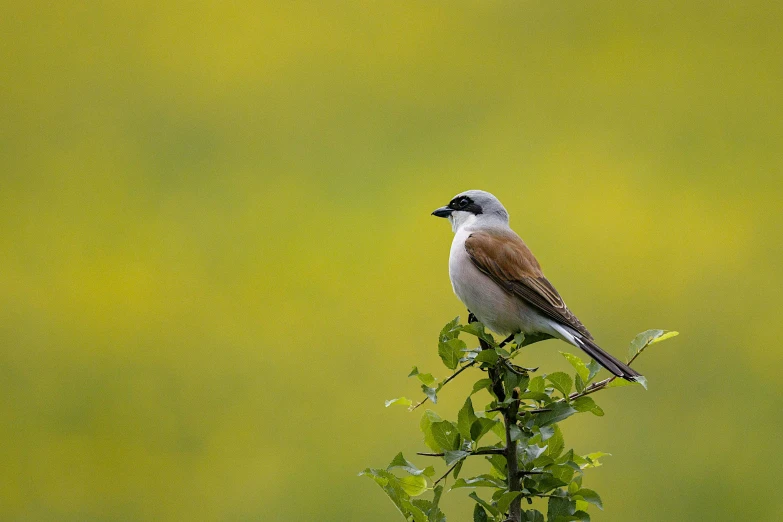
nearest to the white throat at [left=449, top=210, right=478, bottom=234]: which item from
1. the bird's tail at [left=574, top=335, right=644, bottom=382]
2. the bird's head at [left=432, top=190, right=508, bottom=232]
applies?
the bird's head at [left=432, top=190, right=508, bottom=232]

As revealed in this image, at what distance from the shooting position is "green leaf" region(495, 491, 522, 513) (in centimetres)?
120

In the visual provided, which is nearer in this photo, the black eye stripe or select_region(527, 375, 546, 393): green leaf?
select_region(527, 375, 546, 393): green leaf

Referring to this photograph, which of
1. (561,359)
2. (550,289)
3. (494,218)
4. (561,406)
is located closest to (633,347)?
(561,406)

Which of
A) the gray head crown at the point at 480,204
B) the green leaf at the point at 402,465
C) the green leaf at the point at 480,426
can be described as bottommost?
the green leaf at the point at 402,465

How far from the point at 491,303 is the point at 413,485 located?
0.83 metres

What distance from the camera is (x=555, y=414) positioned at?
129 centimetres

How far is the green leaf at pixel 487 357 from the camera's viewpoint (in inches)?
53.9

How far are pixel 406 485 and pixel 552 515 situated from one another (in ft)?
0.82

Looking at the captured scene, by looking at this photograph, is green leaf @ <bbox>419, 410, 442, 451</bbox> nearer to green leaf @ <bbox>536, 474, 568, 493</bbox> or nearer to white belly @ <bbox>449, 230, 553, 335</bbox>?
green leaf @ <bbox>536, 474, 568, 493</bbox>

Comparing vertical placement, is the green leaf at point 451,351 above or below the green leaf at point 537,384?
above

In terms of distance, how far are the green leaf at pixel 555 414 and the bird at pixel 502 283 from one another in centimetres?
60

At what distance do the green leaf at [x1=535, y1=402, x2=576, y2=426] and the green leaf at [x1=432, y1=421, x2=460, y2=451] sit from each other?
0.14m

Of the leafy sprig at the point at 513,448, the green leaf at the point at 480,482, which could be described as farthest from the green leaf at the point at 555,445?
the green leaf at the point at 480,482

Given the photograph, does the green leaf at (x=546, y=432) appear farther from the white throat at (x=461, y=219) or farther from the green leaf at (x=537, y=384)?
the white throat at (x=461, y=219)
